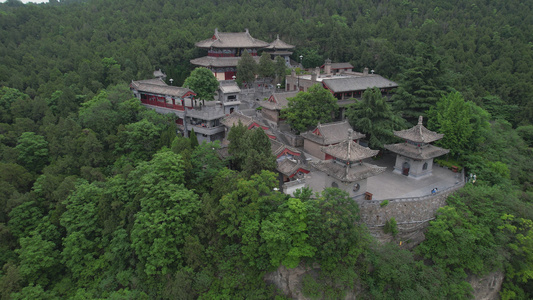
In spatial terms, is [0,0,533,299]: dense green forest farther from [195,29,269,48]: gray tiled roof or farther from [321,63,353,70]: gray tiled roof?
[321,63,353,70]: gray tiled roof

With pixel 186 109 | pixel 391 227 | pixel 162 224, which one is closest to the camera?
pixel 162 224

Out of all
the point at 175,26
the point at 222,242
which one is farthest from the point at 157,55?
the point at 222,242

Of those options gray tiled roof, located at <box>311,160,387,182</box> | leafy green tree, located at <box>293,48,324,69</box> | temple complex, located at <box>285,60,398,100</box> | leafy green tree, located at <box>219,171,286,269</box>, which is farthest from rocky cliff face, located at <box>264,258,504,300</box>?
leafy green tree, located at <box>293,48,324,69</box>

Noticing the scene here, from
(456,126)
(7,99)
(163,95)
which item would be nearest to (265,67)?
(163,95)

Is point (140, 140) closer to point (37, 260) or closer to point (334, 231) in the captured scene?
point (37, 260)

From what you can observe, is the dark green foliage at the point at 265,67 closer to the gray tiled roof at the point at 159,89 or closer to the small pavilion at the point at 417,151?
the gray tiled roof at the point at 159,89
